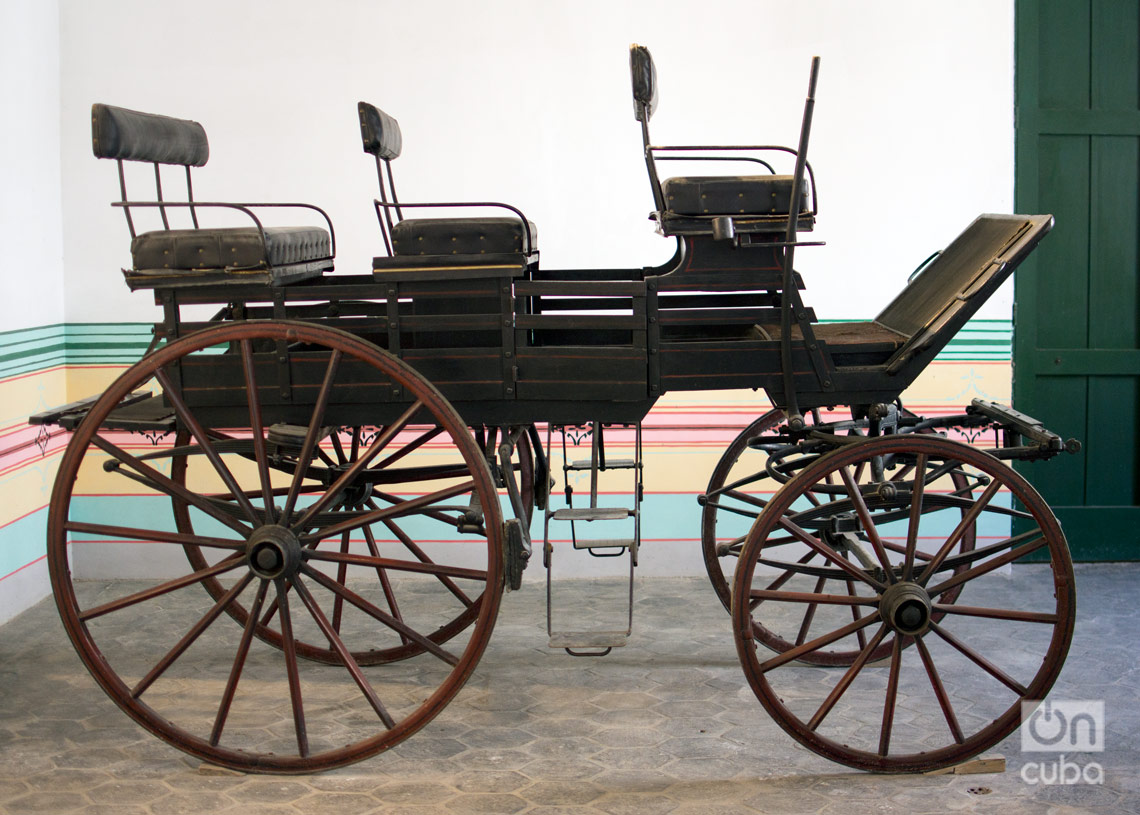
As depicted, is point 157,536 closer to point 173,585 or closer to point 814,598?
point 173,585

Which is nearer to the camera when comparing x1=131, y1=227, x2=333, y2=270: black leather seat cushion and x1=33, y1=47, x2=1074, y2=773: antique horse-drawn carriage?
x1=33, y1=47, x2=1074, y2=773: antique horse-drawn carriage

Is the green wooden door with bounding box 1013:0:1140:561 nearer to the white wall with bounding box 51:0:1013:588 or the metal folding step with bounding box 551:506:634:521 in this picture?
the white wall with bounding box 51:0:1013:588

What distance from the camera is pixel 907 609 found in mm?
3062

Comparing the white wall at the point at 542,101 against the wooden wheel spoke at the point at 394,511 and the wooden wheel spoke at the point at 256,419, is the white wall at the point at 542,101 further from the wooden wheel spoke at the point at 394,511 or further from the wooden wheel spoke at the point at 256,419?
the wooden wheel spoke at the point at 394,511

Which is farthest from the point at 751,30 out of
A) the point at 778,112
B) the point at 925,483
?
the point at 925,483

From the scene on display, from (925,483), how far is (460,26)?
9.92 ft

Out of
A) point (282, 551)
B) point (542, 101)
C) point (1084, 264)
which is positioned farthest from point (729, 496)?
point (1084, 264)

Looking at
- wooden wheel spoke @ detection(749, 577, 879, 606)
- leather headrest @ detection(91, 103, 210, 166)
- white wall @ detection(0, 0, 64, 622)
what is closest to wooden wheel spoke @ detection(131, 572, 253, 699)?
leather headrest @ detection(91, 103, 210, 166)

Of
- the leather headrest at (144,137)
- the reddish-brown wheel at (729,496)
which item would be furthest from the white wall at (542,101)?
the reddish-brown wheel at (729,496)

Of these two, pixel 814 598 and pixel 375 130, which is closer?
pixel 814 598

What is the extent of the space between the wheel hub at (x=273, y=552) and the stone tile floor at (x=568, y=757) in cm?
59

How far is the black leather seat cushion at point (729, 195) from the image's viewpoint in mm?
3229

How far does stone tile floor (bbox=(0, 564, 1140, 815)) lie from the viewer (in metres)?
3.05
